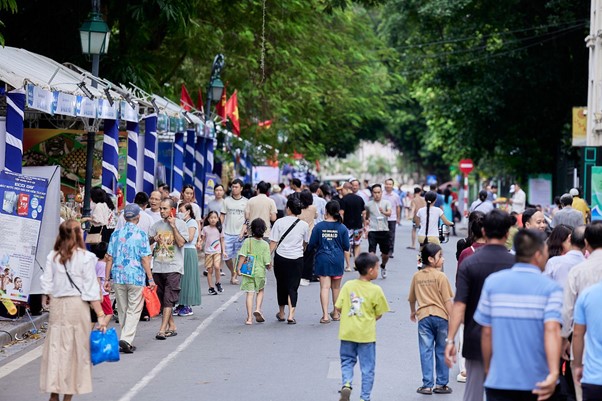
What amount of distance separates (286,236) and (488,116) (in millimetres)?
27770

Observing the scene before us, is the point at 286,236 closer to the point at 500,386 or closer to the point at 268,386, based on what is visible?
the point at 268,386

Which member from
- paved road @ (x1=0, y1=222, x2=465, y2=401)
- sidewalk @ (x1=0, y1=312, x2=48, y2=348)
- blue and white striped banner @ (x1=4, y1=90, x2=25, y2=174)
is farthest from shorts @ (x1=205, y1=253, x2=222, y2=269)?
blue and white striped banner @ (x1=4, y1=90, x2=25, y2=174)

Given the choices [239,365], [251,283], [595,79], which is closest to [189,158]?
[595,79]

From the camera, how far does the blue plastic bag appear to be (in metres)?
9.36

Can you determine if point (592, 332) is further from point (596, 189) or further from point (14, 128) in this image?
point (596, 189)

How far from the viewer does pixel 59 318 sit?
9219 millimetres

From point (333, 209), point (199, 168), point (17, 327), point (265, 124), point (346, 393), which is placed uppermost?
point (265, 124)

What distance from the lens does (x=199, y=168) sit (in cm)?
3022

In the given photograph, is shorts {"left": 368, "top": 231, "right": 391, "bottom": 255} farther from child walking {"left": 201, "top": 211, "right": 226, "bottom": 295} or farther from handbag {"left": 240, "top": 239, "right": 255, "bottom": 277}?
handbag {"left": 240, "top": 239, "right": 255, "bottom": 277}

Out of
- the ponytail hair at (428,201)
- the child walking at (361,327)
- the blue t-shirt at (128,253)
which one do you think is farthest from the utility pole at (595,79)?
the child walking at (361,327)

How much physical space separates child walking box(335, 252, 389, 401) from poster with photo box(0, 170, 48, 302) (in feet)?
18.9

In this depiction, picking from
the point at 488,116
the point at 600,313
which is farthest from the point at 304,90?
the point at 600,313

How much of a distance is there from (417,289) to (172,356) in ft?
11.2

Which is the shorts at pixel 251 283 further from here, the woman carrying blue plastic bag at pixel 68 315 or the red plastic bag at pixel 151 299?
the woman carrying blue plastic bag at pixel 68 315
